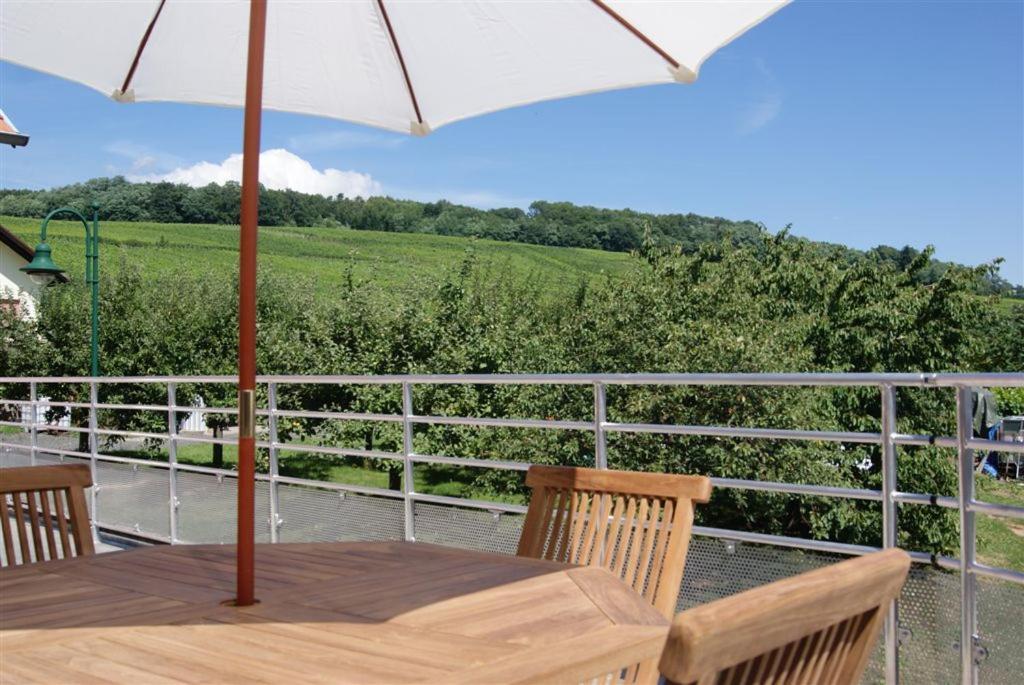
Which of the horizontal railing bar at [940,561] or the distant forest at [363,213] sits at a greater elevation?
the distant forest at [363,213]

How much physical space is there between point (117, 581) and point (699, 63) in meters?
1.85

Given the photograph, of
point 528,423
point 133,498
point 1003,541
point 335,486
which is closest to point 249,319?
point 528,423

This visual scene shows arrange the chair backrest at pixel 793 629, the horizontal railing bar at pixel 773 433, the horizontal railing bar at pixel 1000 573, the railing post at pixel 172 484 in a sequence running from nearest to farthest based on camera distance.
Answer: the chair backrest at pixel 793 629, the horizontal railing bar at pixel 1000 573, the horizontal railing bar at pixel 773 433, the railing post at pixel 172 484

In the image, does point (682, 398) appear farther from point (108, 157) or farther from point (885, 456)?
point (108, 157)

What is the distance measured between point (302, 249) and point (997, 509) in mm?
41576

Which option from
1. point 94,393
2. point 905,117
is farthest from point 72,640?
point 905,117

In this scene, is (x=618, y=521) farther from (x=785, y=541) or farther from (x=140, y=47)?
(x=140, y=47)

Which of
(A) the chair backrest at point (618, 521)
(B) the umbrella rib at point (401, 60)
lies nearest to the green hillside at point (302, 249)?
(B) the umbrella rib at point (401, 60)

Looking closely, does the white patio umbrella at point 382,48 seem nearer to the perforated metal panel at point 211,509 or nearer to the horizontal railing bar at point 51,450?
the perforated metal panel at point 211,509

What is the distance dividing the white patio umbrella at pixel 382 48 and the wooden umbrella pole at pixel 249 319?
537 mm

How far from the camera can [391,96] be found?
3232 millimetres

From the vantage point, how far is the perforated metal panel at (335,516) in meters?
4.66

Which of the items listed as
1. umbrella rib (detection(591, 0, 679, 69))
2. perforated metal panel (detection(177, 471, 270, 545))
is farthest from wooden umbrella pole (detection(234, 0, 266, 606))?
perforated metal panel (detection(177, 471, 270, 545))

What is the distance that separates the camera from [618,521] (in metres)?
2.21
